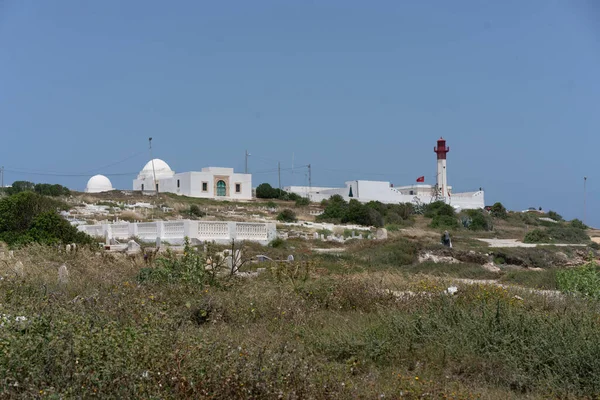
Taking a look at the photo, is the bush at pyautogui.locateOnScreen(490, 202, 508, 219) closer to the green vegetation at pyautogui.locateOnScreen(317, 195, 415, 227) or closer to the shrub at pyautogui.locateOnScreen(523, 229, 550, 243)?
the green vegetation at pyautogui.locateOnScreen(317, 195, 415, 227)

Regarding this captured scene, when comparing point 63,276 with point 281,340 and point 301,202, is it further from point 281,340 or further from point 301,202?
point 301,202

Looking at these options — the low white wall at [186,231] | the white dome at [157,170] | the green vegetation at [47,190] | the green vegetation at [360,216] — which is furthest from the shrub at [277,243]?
the white dome at [157,170]

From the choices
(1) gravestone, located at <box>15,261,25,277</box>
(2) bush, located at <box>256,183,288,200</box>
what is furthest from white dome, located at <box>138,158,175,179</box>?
(1) gravestone, located at <box>15,261,25,277</box>

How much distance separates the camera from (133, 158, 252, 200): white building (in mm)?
73938

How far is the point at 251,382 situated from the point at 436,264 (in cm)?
1741

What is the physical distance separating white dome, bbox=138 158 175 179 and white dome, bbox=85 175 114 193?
429 cm

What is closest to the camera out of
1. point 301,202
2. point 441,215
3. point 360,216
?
point 360,216

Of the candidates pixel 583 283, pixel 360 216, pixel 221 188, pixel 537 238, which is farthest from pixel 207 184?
pixel 583 283

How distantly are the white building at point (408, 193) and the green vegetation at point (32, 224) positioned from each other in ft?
197

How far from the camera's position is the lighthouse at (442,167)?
84312 mm

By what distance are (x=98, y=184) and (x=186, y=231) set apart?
57.7 meters

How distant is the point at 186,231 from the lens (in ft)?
88.6

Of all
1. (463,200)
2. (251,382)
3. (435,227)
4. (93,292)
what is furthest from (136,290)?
(463,200)

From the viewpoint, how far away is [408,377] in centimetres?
580
